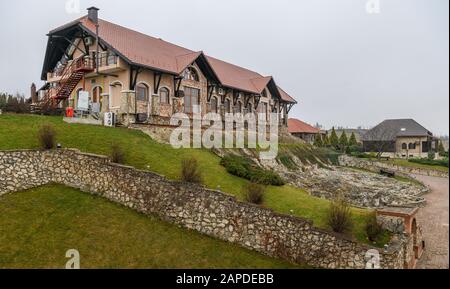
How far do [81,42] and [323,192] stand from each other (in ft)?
77.0

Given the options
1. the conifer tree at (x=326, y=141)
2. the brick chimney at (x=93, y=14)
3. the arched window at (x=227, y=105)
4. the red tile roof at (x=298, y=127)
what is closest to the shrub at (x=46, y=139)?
the brick chimney at (x=93, y=14)

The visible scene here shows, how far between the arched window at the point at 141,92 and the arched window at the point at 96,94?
3570 millimetres

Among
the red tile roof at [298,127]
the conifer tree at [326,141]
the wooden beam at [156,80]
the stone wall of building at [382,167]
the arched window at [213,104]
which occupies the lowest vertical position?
the stone wall of building at [382,167]

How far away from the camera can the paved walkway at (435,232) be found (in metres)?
15.2

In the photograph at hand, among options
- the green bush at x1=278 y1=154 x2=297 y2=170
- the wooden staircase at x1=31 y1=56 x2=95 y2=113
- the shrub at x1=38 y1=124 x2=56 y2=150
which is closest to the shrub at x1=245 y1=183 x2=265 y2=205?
the shrub at x1=38 y1=124 x2=56 y2=150

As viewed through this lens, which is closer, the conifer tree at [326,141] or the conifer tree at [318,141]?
the conifer tree at [318,141]

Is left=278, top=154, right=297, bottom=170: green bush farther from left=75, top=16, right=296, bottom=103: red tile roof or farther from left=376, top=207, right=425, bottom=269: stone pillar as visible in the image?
left=376, top=207, right=425, bottom=269: stone pillar

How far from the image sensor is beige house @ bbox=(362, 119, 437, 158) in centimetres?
6412

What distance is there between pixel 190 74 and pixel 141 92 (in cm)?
622

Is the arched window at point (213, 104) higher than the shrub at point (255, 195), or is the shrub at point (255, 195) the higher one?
the arched window at point (213, 104)

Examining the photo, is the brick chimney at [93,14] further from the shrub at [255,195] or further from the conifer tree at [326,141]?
the conifer tree at [326,141]

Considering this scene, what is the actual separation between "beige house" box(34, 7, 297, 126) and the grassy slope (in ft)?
19.2
